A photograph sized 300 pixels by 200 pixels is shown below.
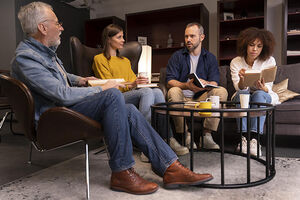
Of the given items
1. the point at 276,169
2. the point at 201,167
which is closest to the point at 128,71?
the point at 201,167

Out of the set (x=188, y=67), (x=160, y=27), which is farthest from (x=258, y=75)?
(x=160, y=27)

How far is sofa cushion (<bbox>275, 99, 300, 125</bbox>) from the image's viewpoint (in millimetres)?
2309

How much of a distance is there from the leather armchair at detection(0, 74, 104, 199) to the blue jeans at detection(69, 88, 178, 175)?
0.07 meters

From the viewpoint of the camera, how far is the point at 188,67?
270 centimetres

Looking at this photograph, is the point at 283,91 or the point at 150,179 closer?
the point at 150,179

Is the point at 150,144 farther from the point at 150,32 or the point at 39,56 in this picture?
the point at 150,32

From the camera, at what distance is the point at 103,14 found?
5.59 metres

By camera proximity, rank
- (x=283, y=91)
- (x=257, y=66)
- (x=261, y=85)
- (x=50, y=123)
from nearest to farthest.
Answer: (x=50, y=123), (x=261, y=85), (x=257, y=66), (x=283, y=91)

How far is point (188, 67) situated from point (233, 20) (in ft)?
6.57

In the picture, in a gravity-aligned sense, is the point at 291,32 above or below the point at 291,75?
Answer: above

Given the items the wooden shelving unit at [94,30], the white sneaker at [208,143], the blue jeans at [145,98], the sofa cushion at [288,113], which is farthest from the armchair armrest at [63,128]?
the wooden shelving unit at [94,30]

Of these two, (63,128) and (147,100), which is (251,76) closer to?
(147,100)

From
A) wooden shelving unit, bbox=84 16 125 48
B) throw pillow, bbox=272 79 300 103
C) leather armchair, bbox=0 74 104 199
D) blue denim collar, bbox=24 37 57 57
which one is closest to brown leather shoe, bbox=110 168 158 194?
leather armchair, bbox=0 74 104 199

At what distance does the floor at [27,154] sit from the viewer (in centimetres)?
187
